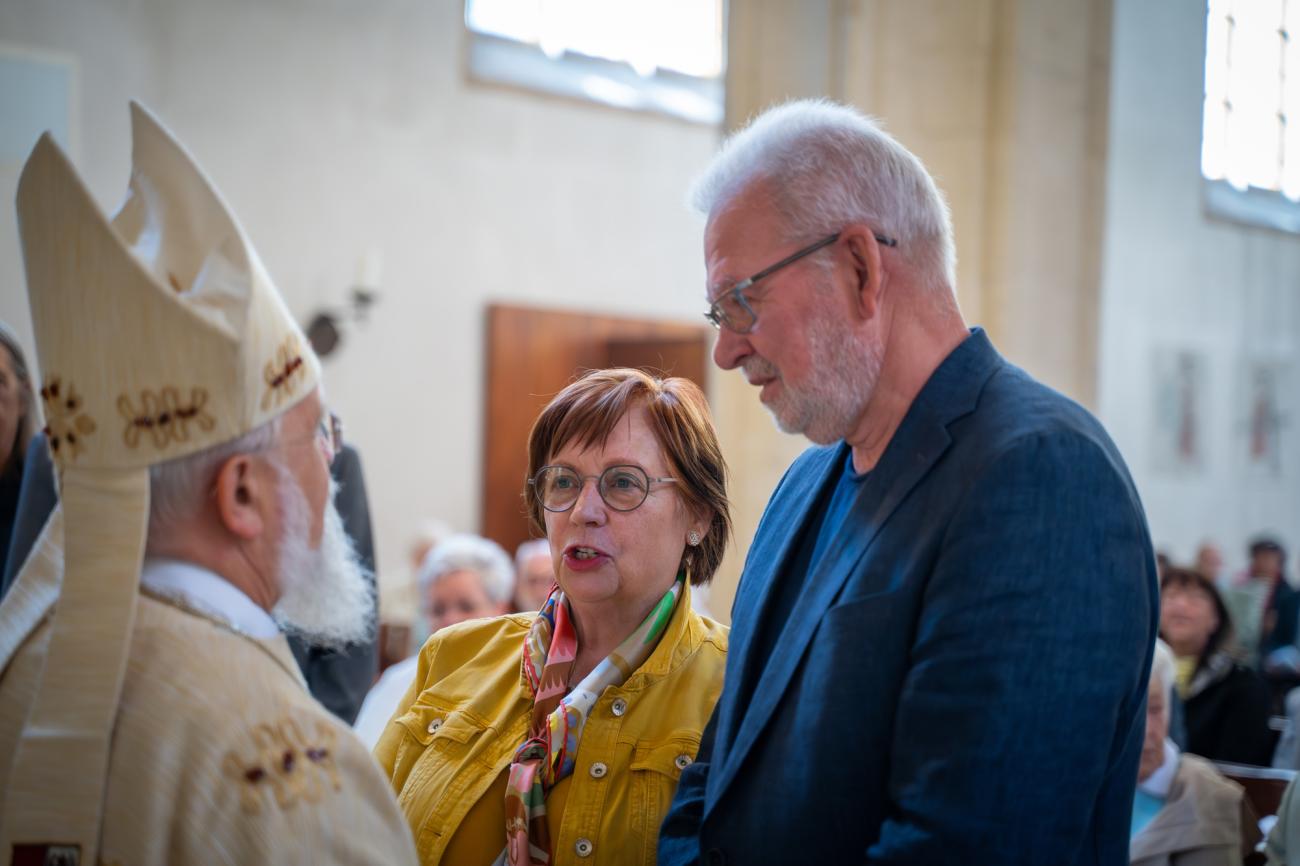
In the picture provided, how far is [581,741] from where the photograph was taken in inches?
85.1

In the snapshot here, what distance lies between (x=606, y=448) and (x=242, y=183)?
Result: 848 centimetres

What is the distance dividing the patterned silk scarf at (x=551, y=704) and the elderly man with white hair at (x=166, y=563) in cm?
55

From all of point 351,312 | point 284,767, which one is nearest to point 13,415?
point 284,767

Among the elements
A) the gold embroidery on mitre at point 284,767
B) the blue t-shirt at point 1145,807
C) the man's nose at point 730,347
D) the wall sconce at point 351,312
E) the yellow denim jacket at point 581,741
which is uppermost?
the wall sconce at point 351,312

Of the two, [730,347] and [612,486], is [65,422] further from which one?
[612,486]

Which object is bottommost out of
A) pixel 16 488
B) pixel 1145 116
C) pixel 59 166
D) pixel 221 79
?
pixel 16 488

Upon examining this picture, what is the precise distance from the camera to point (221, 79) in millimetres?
9898

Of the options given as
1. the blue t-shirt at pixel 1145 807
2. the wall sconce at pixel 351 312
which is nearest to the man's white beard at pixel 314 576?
the blue t-shirt at pixel 1145 807

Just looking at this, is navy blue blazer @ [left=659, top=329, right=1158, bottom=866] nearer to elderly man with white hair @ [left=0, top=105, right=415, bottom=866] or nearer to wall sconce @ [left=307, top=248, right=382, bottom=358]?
elderly man with white hair @ [left=0, top=105, right=415, bottom=866]

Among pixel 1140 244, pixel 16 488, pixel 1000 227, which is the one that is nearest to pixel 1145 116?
pixel 1140 244

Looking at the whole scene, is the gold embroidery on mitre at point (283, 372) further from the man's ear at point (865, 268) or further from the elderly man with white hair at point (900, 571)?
the man's ear at point (865, 268)

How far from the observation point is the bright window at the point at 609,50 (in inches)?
442

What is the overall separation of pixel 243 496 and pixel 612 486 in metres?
0.88

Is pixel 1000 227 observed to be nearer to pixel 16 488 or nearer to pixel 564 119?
pixel 16 488
